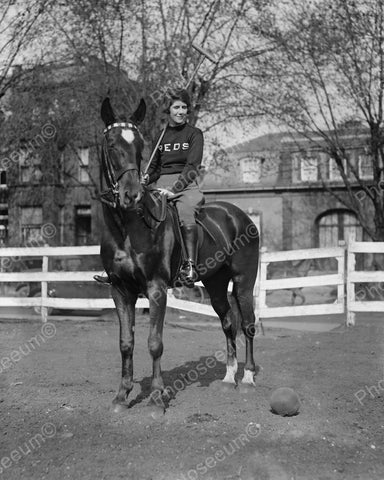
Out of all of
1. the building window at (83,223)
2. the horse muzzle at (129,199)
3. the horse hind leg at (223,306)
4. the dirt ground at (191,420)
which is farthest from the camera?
the building window at (83,223)

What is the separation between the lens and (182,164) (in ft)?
20.1

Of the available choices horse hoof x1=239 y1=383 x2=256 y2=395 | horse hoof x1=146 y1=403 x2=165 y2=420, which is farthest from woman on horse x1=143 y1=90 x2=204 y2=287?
horse hoof x1=146 y1=403 x2=165 y2=420

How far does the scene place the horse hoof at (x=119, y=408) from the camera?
5.23 metres

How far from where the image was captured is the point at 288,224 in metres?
36.0

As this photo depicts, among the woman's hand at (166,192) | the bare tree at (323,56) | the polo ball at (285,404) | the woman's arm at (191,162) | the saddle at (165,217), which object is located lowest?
the polo ball at (285,404)

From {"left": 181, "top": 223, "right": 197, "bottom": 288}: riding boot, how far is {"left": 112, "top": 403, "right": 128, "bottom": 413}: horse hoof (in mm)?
1458

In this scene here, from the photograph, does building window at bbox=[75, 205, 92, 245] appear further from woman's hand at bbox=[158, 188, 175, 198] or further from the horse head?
the horse head

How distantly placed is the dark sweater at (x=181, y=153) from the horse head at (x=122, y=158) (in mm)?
781

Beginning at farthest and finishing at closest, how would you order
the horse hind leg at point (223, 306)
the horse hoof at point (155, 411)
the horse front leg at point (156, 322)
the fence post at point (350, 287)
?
the fence post at point (350, 287)
the horse hind leg at point (223, 306)
the horse front leg at point (156, 322)
the horse hoof at point (155, 411)

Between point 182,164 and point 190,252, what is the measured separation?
0.95 m

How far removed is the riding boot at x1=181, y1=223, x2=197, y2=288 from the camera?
601cm

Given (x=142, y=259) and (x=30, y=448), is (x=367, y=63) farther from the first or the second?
(x=30, y=448)

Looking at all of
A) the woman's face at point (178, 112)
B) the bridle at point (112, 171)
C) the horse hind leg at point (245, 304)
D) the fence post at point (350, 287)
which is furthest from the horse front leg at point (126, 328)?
the fence post at point (350, 287)

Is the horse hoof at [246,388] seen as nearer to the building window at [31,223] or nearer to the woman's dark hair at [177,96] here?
the woman's dark hair at [177,96]
